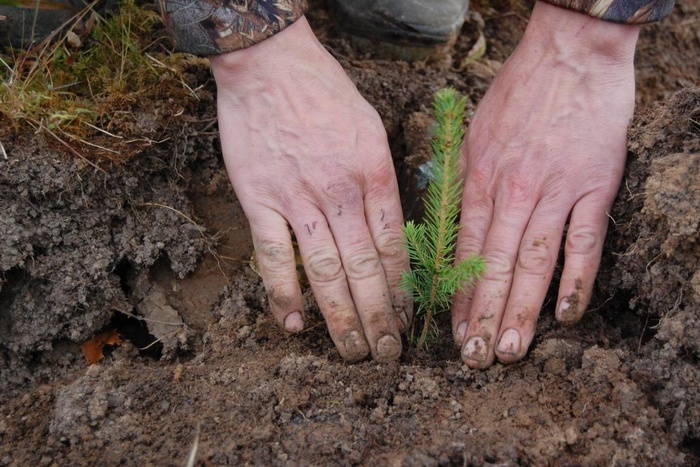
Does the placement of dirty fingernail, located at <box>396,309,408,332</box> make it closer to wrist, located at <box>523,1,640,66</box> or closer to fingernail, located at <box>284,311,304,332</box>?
fingernail, located at <box>284,311,304,332</box>

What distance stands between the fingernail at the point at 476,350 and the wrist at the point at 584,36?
938mm

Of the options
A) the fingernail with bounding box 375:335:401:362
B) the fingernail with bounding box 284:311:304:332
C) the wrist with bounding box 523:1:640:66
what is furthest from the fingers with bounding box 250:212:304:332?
the wrist with bounding box 523:1:640:66

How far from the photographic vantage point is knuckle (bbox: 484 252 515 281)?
6.61 ft

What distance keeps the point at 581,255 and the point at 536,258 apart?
0.14 meters

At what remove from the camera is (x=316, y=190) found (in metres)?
2.08

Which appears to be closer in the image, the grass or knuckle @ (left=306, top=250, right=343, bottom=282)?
knuckle @ (left=306, top=250, right=343, bottom=282)

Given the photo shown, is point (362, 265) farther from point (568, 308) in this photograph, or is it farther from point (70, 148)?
point (70, 148)

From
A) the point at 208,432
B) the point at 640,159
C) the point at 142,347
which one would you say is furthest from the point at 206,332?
the point at 640,159

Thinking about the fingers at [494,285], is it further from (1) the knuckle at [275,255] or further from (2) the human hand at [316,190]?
(1) the knuckle at [275,255]

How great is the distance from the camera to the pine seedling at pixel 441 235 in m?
1.49

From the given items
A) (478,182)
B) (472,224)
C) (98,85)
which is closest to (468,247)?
(472,224)

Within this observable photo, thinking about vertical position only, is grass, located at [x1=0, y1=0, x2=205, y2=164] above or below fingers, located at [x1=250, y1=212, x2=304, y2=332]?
above

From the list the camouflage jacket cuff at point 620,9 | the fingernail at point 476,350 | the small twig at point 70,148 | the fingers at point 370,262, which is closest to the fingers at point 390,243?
the fingers at point 370,262

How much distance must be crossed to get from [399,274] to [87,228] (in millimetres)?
1073
